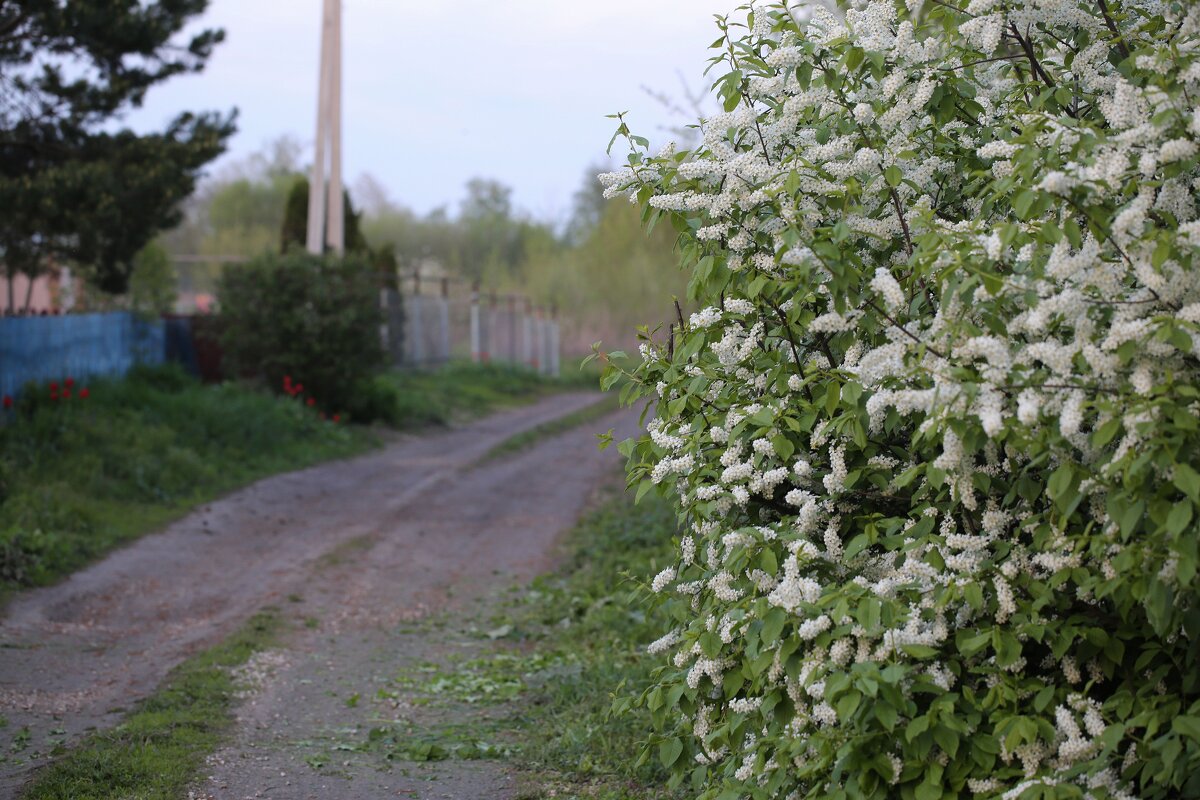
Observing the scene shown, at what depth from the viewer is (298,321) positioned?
16484mm

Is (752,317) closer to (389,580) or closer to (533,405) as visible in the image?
(389,580)

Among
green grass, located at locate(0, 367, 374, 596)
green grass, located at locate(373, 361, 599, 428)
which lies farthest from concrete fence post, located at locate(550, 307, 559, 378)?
green grass, located at locate(0, 367, 374, 596)

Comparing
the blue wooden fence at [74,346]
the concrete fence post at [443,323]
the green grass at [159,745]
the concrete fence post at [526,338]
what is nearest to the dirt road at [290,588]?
the green grass at [159,745]

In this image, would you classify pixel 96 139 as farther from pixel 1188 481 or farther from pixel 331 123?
pixel 1188 481

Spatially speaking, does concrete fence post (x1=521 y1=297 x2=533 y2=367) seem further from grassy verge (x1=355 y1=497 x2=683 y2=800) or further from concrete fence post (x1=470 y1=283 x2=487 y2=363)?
grassy verge (x1=355 y1=497 x2=683 y2=800)

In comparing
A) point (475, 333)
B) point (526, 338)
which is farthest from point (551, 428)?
point (526, 338)

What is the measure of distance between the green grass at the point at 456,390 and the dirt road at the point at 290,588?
4.09m

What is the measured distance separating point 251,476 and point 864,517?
10.3 m

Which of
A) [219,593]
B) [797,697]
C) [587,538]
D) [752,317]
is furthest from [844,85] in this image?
[587,538]

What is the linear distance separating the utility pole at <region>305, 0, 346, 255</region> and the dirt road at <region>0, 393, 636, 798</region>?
587cm

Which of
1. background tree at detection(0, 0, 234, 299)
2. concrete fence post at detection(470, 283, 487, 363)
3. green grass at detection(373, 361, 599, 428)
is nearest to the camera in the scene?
background tree at detection(0, 0, 234, 299)

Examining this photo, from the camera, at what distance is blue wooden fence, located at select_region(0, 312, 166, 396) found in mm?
12289

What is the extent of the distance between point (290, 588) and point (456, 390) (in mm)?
15268

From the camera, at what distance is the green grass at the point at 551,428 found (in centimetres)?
1675
